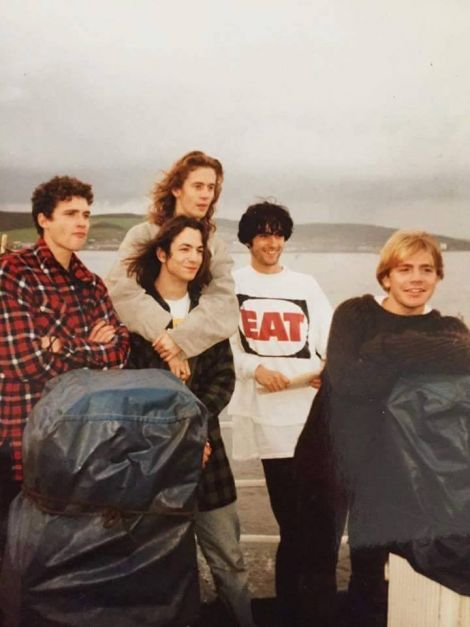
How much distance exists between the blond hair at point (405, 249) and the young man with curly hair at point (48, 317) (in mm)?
865

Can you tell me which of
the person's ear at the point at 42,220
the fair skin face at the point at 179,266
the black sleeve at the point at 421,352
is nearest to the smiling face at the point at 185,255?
the fair skin face at the point at 179,266

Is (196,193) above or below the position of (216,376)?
above

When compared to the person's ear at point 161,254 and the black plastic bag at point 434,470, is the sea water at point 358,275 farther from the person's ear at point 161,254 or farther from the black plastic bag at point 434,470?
the black plastic bag at point 434,470

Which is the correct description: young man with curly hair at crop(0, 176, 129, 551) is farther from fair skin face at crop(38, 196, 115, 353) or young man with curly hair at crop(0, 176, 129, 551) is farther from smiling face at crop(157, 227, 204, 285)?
smiling face at crop(157, 227, 204, 285)

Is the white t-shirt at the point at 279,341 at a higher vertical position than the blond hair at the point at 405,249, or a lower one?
lower

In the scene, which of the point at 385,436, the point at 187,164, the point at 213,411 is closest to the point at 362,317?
the point at 385,436

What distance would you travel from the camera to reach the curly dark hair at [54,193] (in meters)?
2.08

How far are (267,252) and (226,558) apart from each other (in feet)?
3.38

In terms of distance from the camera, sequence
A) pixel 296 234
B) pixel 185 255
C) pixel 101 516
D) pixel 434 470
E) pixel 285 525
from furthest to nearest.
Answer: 1. pixel 285 525
2. pixel 296 234
3. pixel 185 255
4. pixel 434 470
5. pixel 101 516

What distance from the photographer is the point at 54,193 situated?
210 centimetres

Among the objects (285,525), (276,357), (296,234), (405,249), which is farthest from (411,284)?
(285,525)

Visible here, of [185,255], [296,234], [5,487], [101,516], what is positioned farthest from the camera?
[296,234]

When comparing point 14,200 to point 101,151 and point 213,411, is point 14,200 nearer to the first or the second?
point 101,151

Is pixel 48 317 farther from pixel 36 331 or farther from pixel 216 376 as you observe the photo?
pixel 216 376
